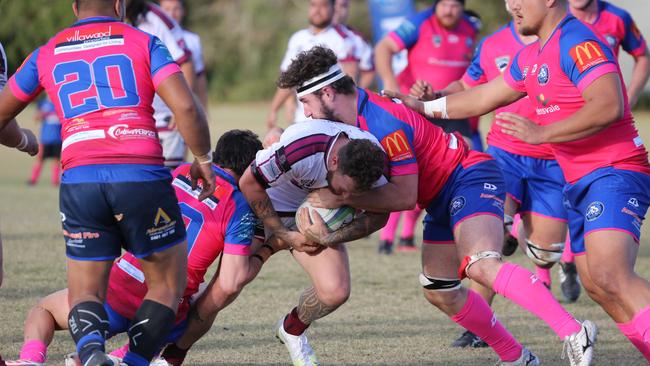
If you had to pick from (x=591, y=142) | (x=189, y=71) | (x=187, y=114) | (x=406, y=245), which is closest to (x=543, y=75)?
(x=591, y=142)

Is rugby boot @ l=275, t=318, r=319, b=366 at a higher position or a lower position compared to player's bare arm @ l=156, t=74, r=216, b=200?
lower

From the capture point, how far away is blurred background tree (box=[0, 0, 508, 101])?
4028cm

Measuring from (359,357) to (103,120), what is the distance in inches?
89.9

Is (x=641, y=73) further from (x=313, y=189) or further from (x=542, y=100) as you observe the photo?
(x=313, y=189)

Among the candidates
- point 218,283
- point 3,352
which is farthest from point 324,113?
point 3,352

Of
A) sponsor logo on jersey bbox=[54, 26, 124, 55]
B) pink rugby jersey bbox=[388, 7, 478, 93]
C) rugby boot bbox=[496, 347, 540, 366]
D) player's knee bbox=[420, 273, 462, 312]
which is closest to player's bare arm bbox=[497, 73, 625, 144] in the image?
player's knee bbox=[420, 273, 462, 312]

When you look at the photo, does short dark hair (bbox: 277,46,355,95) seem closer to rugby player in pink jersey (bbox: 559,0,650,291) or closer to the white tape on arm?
the white tape on arm

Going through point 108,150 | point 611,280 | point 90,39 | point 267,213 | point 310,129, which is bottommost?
point 611,280

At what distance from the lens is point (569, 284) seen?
26.3ft

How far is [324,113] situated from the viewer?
5246 mm

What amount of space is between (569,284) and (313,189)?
3.54m

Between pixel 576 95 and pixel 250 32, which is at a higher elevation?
pixel 576 95

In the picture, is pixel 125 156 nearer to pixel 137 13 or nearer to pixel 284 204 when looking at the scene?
pixel 284 204

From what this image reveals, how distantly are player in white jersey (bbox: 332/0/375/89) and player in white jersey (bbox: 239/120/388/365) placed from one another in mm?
5972
